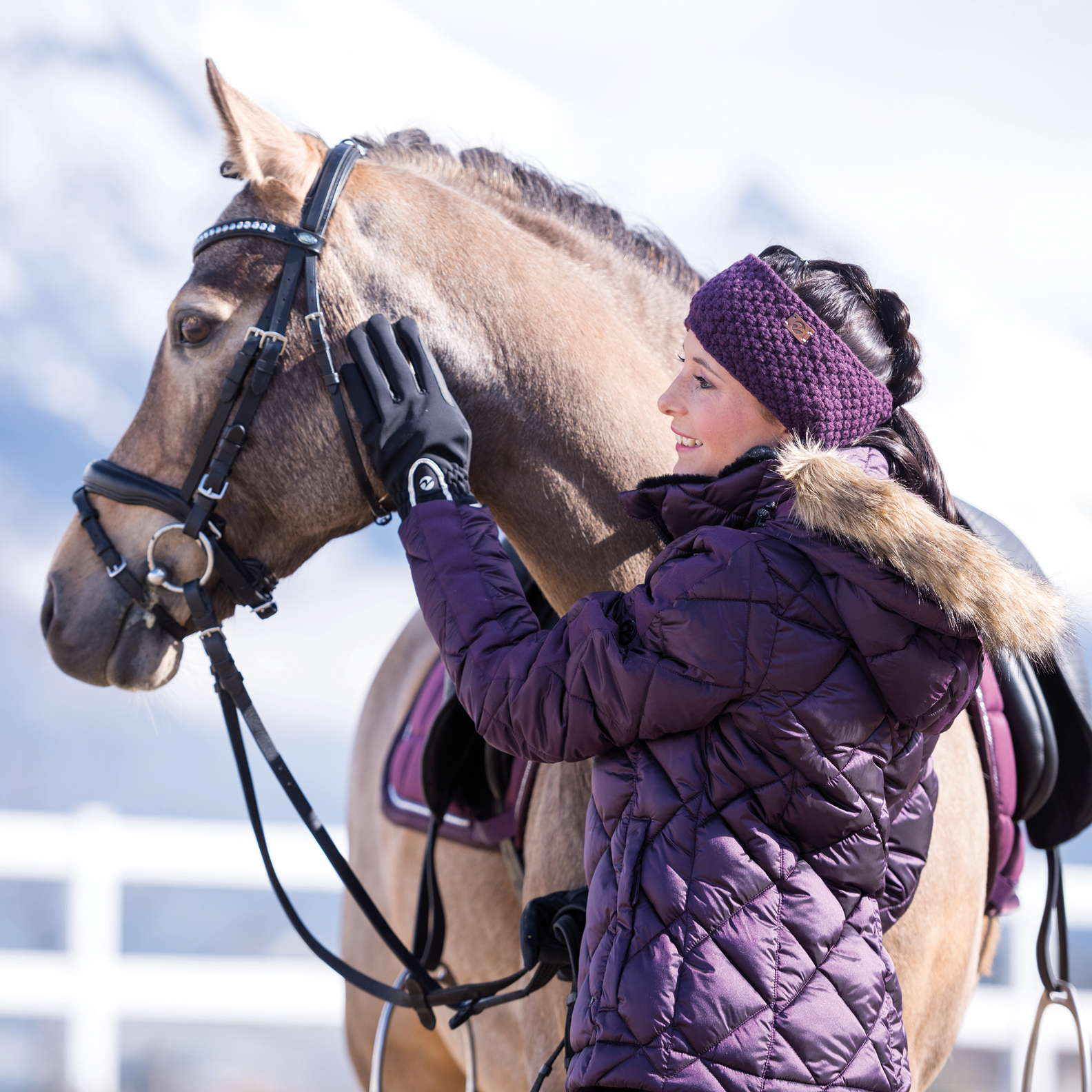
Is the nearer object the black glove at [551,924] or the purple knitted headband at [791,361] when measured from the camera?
the purple knitted headband at [791,361]

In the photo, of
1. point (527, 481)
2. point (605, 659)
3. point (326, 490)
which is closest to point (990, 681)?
point (527, 481)

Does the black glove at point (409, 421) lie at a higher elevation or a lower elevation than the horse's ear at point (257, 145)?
lower

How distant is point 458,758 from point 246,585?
73 cm

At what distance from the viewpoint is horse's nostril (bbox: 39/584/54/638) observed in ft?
6.40

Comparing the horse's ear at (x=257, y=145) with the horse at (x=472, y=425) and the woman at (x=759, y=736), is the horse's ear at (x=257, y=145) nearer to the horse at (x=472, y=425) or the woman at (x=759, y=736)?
the horse at (x=472, y=425)

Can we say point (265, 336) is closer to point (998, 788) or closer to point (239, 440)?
point (239, 440)

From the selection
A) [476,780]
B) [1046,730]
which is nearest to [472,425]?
[476,780]

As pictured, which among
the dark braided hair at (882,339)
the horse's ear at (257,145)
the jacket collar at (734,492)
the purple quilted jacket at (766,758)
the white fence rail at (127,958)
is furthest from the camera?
the white fence rail at (127,958)

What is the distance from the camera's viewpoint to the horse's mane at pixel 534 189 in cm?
213

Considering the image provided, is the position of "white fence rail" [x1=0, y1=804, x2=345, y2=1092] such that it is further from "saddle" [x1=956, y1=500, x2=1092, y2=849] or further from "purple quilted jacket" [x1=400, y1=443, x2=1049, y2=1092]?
"purple quilted jacket" [x1=400, y1=443, x2=1049, y2=1092]

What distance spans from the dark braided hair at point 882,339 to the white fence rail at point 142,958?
14.1 ft

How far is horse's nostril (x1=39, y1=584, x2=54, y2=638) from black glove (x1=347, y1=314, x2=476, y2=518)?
2.02 ft

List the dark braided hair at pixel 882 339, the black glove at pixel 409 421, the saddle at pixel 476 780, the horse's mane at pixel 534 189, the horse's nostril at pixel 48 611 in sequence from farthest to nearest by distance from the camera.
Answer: the saddle at pixel 476 780
the horse's mane at pixel 534 189
the horse's nostril at pixel 48 611
the black glove at pixel 409 421
the dark braided hair at pixel 882 339

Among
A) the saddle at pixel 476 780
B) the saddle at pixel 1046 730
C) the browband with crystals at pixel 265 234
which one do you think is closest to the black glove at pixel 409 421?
the browband with crystals at pixel 265 234
